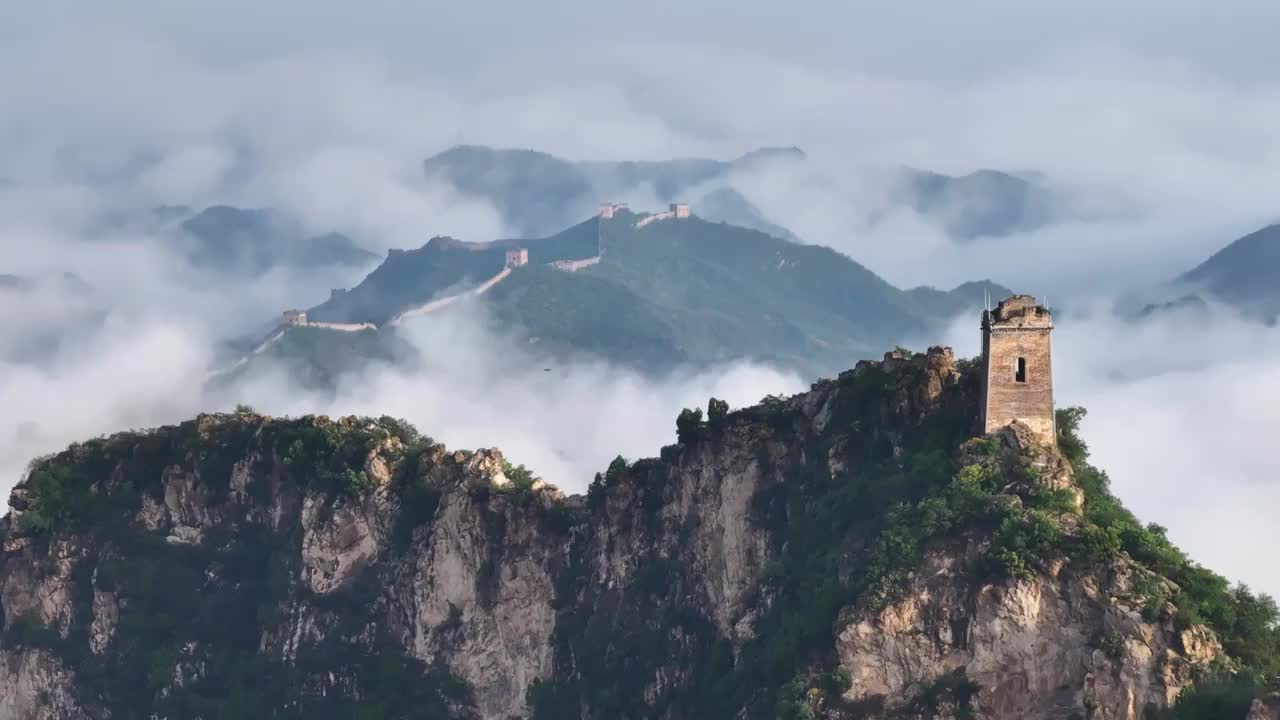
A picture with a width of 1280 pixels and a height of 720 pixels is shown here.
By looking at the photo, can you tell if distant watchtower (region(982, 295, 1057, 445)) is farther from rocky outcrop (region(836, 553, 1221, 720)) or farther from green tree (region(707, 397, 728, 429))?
green tree (region(707, 397, 728, 429))

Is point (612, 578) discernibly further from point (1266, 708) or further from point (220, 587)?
point (1266, 708)

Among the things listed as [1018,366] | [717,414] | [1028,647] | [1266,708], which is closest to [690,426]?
[717,414]

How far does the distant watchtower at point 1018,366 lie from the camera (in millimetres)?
110625

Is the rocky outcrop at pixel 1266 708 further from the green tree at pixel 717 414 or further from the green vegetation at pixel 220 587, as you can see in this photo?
the green vegetation at pixel 220 587

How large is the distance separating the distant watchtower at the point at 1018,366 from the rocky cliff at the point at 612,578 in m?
1.41

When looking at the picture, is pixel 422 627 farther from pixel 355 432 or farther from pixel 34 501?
pixel 34 501

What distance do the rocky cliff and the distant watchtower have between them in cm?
141

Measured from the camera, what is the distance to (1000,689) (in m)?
103

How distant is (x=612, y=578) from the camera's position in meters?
134

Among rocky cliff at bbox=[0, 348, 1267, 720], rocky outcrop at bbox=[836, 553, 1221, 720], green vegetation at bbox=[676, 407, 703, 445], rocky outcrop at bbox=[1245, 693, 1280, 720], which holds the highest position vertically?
green vegetation at bbox=[676, 407, 703, 445]

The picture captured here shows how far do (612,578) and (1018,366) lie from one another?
110 feet

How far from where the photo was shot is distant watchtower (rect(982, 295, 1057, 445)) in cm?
11062

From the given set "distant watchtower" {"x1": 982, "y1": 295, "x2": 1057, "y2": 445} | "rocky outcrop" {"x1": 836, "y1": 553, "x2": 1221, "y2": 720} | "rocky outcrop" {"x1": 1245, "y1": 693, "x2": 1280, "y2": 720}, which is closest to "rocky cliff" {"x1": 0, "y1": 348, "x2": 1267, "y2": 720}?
"rocky outcrop" {"x1": 836, "y1": 553, "x2": 1221, "y2": 720}

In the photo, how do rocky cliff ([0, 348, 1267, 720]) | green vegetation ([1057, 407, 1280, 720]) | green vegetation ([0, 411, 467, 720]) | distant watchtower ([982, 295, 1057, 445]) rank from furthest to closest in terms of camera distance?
1. green vegetation ([0, 411, 467, 720])
2. distant watchtower ([982, 295, 1057, 445])
3. rocky cliff ([0, 348, 1267, 720])
4. green vegetation ([1057, 407, 1280, 720])
